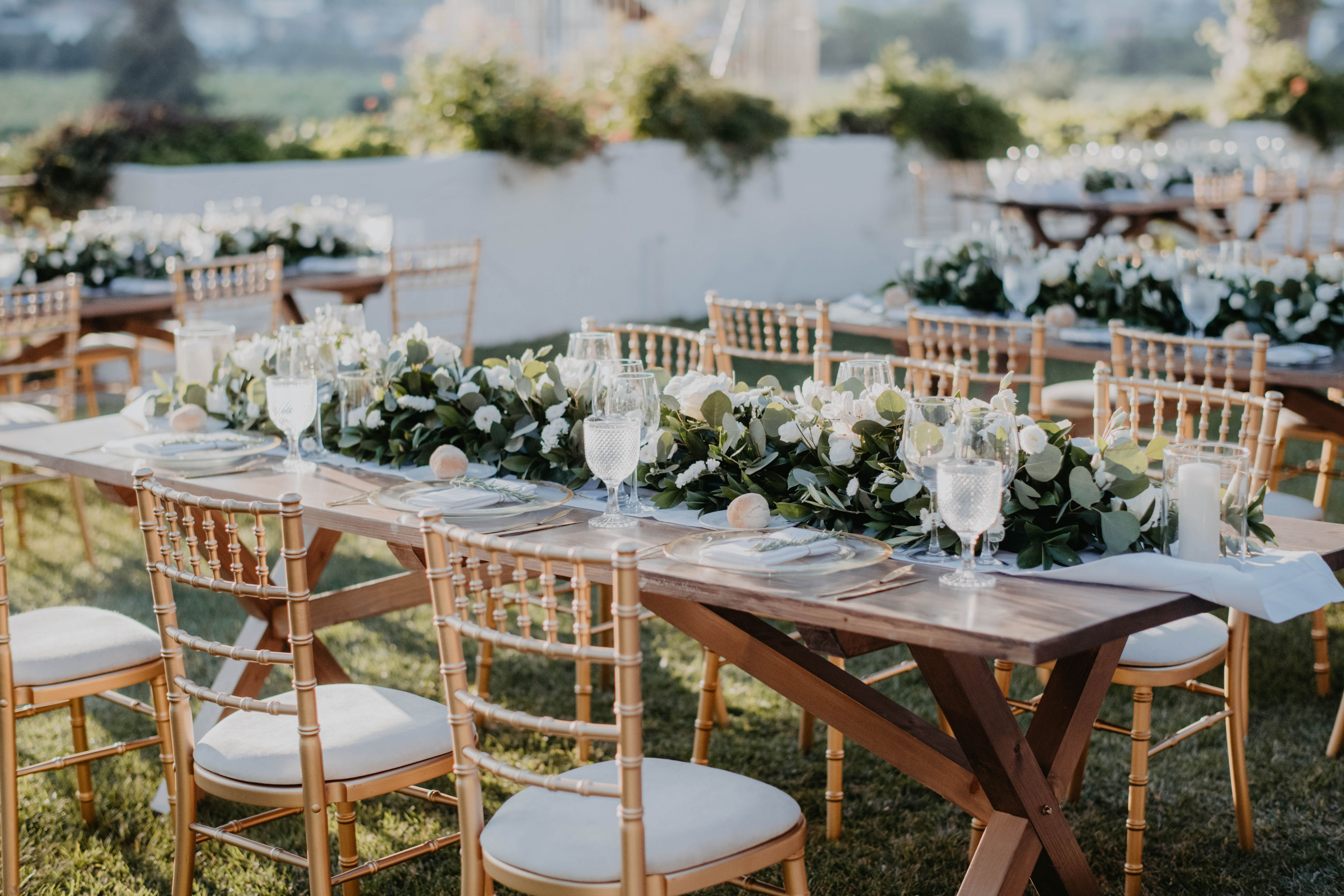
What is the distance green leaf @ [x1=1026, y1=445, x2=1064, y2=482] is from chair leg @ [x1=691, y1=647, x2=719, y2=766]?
1081 millimetres

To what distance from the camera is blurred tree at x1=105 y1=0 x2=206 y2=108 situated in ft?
66.8

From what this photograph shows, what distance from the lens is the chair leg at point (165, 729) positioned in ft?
8.47

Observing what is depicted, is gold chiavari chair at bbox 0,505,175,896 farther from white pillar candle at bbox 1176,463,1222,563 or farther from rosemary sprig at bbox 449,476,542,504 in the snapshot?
white pillar candle at bbox 1176,463,1222,563

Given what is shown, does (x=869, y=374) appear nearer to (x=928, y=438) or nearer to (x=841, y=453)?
(x=841, y=453)

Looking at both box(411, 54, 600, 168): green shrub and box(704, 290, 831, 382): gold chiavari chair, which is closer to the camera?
box(704, 290, 831, 382): gold chiavari chair

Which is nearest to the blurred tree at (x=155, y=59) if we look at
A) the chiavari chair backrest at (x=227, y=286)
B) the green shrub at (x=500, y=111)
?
the green shrub at (x=500, y=111)

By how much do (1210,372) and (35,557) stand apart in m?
3.78

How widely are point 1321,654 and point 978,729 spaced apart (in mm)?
1991

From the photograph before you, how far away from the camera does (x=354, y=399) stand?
108 inches

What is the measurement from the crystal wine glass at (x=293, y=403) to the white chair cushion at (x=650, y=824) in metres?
0.96

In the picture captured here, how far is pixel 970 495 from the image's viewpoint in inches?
71.8

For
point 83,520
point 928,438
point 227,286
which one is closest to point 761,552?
point 928,438

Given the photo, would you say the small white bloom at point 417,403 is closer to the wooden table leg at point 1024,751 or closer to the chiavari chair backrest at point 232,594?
the chiavari chair backrest at point 232,594

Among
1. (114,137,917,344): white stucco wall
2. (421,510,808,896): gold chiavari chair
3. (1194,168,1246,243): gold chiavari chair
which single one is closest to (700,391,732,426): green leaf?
(421,510,808,896): gold chiavari chair
